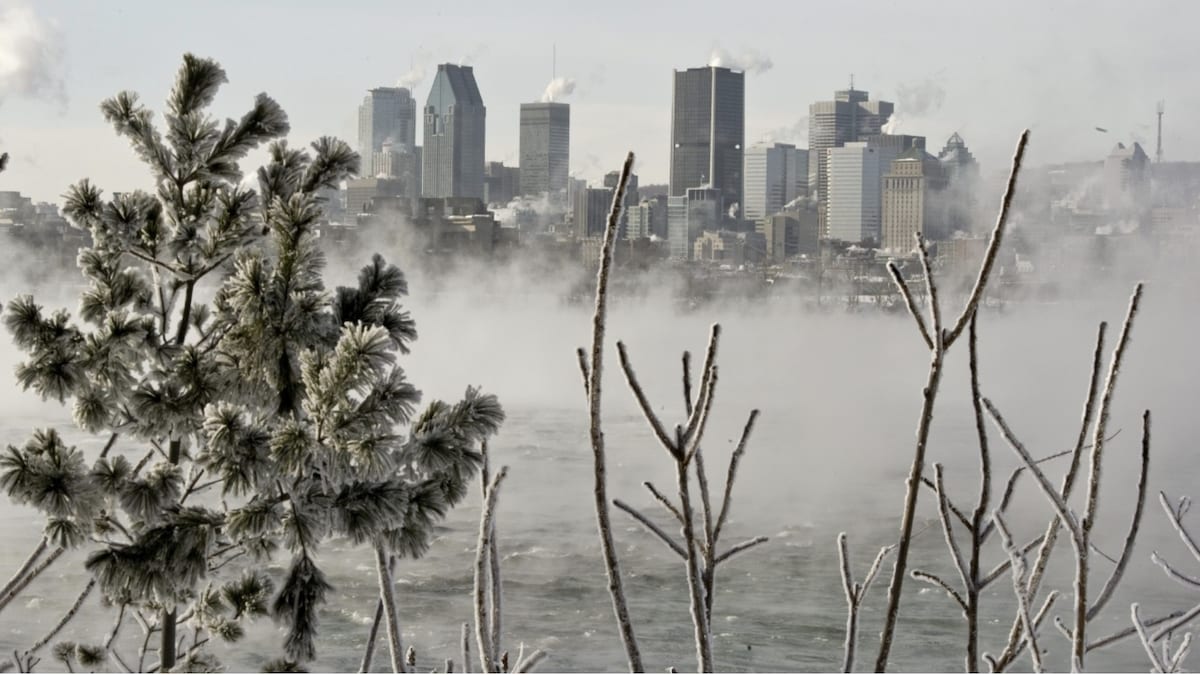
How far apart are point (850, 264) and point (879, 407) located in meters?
35.8

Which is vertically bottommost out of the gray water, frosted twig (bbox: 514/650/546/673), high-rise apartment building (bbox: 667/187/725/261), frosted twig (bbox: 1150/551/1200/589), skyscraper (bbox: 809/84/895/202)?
the gray water

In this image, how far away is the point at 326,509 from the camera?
183cm

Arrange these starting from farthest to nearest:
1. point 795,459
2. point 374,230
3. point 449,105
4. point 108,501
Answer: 1. point 449,105
2. point 374,230
3. point 795,459
4. point 108,501

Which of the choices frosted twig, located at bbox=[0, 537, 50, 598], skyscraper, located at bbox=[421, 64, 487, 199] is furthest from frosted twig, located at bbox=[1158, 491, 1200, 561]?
skyscraper, located at bbox=[421, 64, 487, 199]

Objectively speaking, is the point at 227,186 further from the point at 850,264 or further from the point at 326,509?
the point at 850,264

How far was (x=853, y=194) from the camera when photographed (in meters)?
64.6

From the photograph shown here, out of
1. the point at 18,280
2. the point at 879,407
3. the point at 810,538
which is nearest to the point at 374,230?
the point at 18,280

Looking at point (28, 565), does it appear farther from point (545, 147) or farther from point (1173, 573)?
point (545, 147)

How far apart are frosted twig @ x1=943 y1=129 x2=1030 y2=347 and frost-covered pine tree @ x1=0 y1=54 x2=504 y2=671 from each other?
0.92m

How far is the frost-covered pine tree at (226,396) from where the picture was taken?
1.75 meters

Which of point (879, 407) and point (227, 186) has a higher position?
point (227, 186)

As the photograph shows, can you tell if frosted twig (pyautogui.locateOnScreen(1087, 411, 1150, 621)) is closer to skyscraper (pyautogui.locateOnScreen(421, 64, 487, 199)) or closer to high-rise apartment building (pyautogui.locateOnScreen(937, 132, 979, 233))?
high-rise apartment building (pyautogui.locateOnScreen(937, 132, 979, 233))

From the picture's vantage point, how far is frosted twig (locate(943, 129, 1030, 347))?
Answer: 73cm

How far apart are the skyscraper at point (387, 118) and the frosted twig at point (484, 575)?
234ft
